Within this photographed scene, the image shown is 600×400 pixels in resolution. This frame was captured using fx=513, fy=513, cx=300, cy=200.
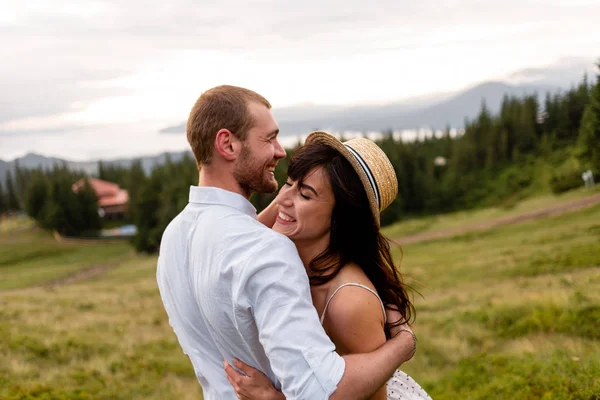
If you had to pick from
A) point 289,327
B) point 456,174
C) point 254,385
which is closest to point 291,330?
point 289,327

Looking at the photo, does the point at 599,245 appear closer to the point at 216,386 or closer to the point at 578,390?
the point at 578,390

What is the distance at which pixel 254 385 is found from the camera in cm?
243

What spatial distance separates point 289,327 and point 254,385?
1.88 ft

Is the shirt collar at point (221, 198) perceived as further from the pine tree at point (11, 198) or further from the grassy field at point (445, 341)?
the pine tree at point (11, 198)

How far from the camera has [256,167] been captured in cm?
272

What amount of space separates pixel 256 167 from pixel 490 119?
9552 centimetres

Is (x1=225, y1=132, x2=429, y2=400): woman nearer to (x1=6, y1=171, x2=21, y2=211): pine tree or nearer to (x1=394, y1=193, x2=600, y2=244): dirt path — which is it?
(x1=394, y1=193, x2=600, y2=244): dirt path

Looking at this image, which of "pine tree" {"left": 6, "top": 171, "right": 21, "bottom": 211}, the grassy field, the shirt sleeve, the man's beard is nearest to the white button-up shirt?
the shirt sleeve

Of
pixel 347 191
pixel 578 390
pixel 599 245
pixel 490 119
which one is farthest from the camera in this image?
pixel 490 119

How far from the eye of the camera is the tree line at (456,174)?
69.8 m

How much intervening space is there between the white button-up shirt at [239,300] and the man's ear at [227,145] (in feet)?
0.65

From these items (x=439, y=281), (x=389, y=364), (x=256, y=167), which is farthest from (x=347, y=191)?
(x=439, y=281)

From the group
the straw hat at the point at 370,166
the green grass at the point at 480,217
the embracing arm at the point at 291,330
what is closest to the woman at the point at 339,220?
the straw hat at the point at 370,166

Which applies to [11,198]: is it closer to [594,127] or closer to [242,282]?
[594,127]
